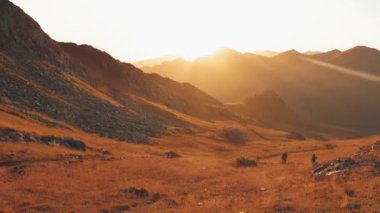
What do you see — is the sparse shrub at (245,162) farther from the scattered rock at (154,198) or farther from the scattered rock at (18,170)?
the scattered rock at (18,170)

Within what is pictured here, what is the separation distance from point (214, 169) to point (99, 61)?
9847cm

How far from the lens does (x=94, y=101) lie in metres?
92.9

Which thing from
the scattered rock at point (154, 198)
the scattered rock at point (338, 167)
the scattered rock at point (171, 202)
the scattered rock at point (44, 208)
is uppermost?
the scattered rock at point (338, 167)

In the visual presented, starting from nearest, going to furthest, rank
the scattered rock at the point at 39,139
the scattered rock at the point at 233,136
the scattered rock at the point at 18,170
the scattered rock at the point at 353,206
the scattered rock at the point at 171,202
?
the scattered rock at the point at 353,206
the scattered rock at the point at 171,202
the scattered rock at the point at 18,170
the scattered rock at the point at 39,139
the scattered rock at the point at 233,136

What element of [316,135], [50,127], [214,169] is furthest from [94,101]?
[316,135]

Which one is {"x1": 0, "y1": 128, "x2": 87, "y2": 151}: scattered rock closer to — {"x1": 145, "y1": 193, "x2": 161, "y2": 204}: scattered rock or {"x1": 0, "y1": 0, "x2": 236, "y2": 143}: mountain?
{"x1": 0, "y1": 0, "x2": 236, "y2": 143}: mountain

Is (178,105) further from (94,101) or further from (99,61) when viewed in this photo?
(94,101)

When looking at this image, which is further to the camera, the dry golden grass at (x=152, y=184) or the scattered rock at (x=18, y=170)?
the scattered rock at (x=18, y=170)

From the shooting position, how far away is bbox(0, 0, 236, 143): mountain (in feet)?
250

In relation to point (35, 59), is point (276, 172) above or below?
below

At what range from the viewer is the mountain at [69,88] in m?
76.2

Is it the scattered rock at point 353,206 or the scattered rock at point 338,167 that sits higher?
the scattered rock at point 338,167

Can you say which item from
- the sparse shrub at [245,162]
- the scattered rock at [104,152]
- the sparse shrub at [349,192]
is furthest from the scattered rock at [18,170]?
the sparse shrub at [245,162]

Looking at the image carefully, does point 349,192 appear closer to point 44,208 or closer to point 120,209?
point 120,209
